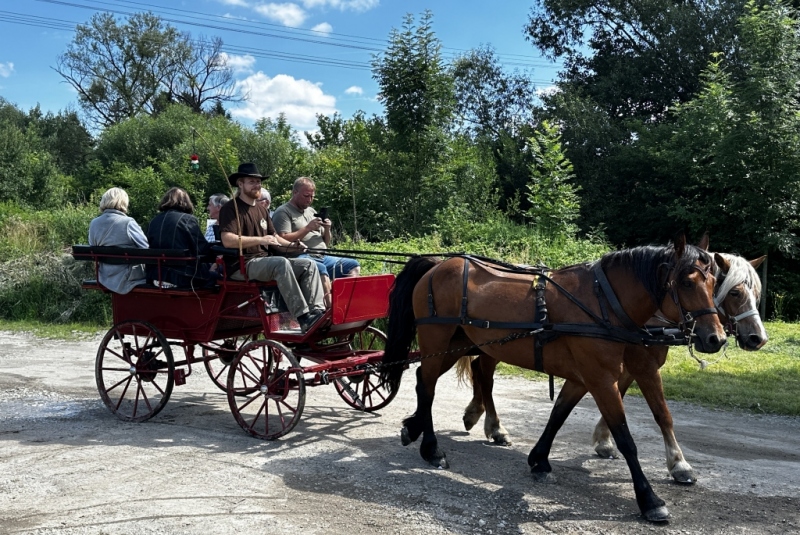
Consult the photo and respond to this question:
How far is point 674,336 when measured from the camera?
479 centimetres

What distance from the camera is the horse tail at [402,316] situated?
587 centimetres

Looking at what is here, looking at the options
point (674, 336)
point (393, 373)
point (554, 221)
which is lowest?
point (393, 373)

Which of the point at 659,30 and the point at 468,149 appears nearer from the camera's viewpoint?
the point at 468,149

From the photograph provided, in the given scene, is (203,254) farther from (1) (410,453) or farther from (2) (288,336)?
(1) (410,453)

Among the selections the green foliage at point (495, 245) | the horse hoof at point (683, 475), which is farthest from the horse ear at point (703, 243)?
the green foliage at point (495, 245)

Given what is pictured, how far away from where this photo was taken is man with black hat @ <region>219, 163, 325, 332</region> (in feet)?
19.5

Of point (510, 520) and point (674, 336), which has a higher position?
point (674, 336)

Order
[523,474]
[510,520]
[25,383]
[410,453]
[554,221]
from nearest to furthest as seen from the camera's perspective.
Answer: [510,520] < [523,474] < [410,453] < [25,383] < [554,221]

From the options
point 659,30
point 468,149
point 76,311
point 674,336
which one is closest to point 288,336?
point 674,336

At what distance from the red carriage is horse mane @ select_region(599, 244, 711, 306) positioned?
93.6 inches

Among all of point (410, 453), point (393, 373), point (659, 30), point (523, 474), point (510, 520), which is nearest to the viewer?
point (510, 520)

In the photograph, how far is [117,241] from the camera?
6668mm

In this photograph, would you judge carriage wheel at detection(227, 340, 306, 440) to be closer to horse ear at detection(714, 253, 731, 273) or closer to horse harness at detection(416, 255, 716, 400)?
horse harness at detection(416, 255, 716, 400)

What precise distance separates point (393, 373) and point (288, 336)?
38.7 inches
